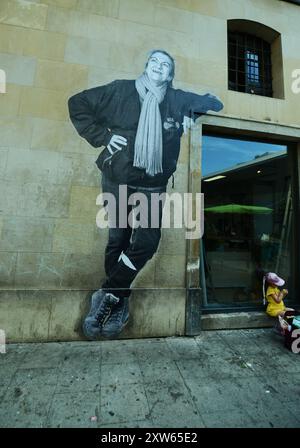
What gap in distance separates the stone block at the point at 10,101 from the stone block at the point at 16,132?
11 cm

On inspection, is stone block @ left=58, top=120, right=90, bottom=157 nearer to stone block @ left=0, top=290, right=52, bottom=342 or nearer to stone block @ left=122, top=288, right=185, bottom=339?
stone block @ left=0, top=290, right=52, bottom=342

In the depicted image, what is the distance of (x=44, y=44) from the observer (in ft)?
16.3

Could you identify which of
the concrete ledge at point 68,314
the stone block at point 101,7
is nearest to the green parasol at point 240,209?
the concrete ledge at point 68,314

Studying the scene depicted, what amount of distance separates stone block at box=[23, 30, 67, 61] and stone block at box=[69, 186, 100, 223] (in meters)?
2.51

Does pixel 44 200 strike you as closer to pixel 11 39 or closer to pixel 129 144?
pixel 129 144

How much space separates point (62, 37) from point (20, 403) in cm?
591

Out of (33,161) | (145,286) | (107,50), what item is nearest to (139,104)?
(107,50)

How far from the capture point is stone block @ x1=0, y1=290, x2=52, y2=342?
14.6ft

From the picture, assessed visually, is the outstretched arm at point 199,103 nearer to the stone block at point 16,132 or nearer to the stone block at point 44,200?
the stone block at point 44,200

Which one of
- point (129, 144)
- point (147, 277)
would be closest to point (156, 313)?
point (147, 277)

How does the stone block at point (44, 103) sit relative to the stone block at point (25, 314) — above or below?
above

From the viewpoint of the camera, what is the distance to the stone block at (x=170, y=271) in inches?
199

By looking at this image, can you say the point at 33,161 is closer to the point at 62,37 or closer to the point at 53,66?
the point at 53,66

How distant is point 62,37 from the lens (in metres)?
5.02
